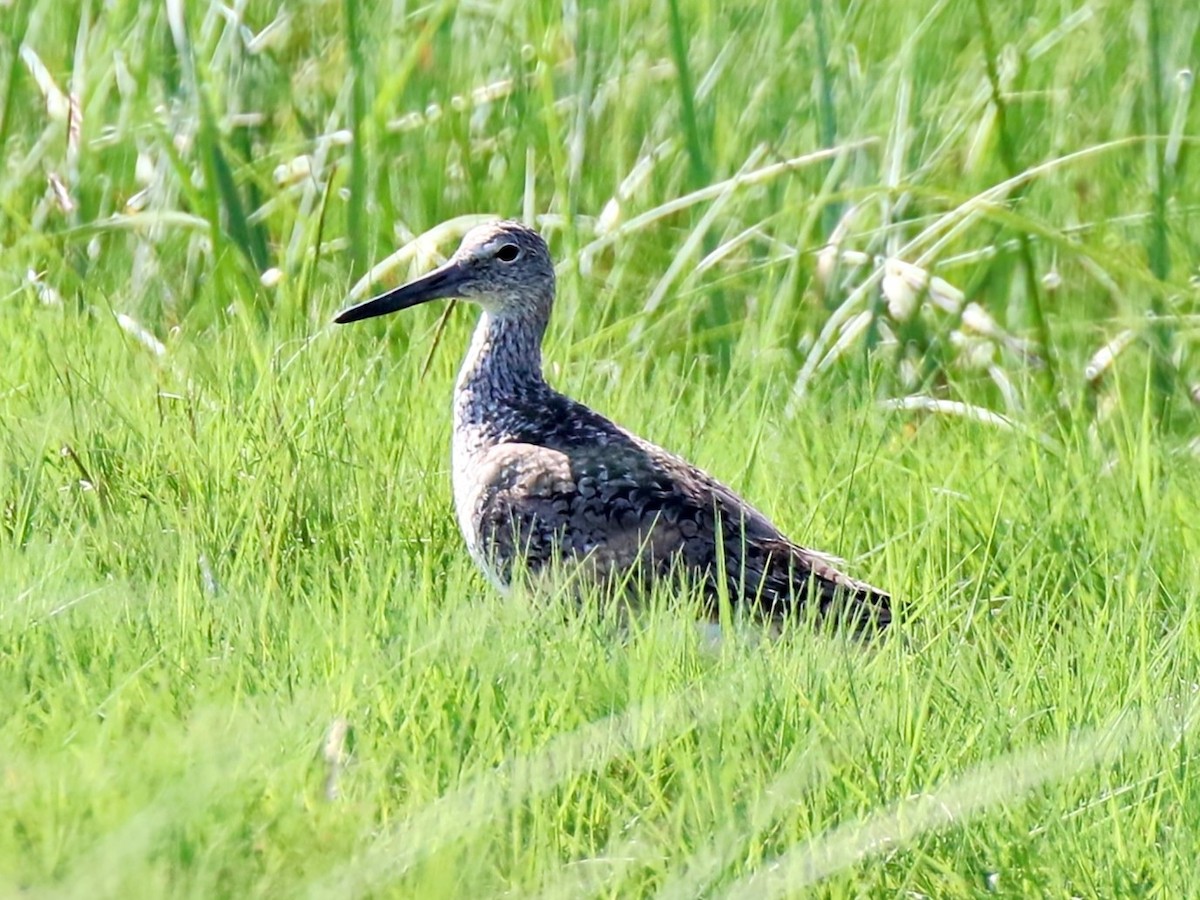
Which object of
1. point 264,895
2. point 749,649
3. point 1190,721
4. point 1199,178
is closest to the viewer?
point 264,895

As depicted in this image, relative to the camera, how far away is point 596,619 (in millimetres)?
3650

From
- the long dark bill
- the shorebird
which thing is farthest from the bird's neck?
the long dark bill

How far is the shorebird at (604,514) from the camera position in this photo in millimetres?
3994

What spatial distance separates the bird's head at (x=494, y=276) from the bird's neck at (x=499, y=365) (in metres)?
0.04

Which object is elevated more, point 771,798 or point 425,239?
point 425,239

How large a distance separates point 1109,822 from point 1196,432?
2.56 meters

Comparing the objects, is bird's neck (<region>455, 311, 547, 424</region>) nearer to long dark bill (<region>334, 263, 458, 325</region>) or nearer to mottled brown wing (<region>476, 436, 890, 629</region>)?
long dark bill (<region>334, 263, 458, 325</region>)

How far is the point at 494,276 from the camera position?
4867 mm

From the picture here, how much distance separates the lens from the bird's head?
4816mm

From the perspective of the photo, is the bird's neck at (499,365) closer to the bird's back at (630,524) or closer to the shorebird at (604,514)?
the shorebird at (604,514)

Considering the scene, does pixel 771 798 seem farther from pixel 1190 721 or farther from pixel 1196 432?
pixel 1196 432

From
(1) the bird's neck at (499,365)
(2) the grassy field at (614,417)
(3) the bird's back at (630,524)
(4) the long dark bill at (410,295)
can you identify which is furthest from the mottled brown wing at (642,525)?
(4) the long dark bill at (410,295)

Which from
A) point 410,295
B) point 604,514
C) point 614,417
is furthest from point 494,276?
point 604,514

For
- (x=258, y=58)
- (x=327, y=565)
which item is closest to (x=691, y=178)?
(x=258, y=58)
